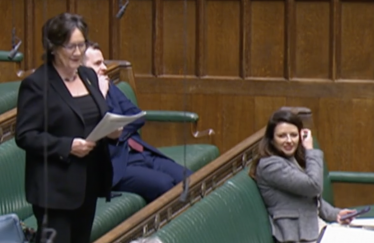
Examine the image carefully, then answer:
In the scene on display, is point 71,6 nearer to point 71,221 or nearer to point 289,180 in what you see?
point 289,180

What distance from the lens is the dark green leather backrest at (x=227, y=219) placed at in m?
3.98

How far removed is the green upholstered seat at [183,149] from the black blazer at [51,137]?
216cm

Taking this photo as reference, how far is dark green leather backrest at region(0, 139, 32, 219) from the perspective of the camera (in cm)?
471

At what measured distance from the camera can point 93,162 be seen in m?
3.63

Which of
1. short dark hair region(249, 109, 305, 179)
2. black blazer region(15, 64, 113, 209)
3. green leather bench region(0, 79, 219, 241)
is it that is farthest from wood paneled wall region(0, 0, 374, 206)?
black blazer region(15, 64, 113, 209)

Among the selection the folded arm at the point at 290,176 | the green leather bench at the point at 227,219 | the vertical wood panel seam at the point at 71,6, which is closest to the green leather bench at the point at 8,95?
the vertical wood panel seam at the point at 71,6

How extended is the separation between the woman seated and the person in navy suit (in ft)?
1.71

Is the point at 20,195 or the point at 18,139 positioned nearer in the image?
the point at 18,139

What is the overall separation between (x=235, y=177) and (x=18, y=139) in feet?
4.76

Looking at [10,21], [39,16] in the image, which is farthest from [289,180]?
[10,21]

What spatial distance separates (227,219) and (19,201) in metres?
1.01

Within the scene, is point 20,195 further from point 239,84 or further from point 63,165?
point 239,84

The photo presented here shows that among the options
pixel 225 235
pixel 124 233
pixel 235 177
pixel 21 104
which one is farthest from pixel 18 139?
pixel 235 177

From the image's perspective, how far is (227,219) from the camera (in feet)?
14.5
